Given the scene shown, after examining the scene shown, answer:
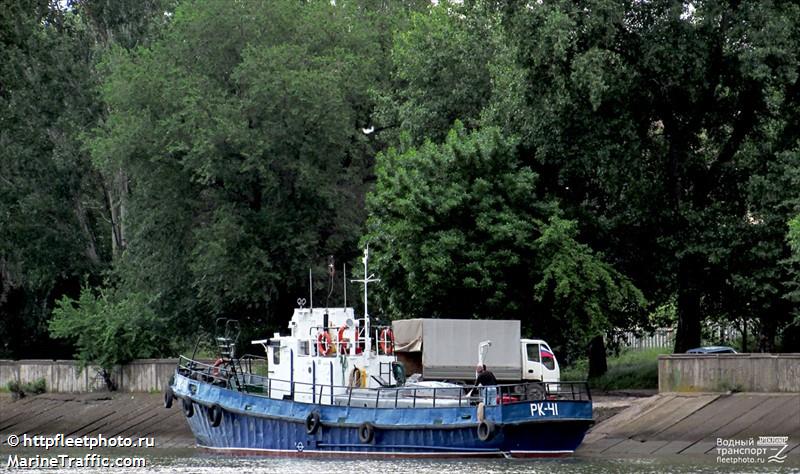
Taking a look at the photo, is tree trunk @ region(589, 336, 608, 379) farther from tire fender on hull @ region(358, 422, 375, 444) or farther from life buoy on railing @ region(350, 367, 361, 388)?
tire fender on hull @ region(358, 422, 375, 444)

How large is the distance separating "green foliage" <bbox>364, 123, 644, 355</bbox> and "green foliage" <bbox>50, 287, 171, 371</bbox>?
11.3m

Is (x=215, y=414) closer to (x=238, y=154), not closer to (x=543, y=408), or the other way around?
(x=543, y=408)

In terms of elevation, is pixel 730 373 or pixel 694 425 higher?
pixel 730 373

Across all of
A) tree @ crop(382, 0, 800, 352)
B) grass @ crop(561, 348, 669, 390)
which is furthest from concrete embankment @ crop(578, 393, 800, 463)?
grass @ crop(561, 348, 669, 390)

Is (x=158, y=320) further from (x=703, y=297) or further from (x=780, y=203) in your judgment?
(x=780, y=203)

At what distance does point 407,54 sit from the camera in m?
55.2

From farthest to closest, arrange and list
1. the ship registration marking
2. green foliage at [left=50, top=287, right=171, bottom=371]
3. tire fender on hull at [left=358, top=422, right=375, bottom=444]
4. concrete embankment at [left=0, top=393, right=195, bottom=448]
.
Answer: green foliage at [left=50, top=287, right=171, bottom=371] → concrete embankment at [left=0, top=393, right=195, bottom=448] → tire fender on hull at [left=358, top=422, right=375, bottom=444] → the ship registration marking

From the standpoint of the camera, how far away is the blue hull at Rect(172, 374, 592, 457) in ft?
122

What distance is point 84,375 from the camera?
57688mm

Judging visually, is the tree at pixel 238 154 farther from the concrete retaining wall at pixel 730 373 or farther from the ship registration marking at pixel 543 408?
the ship registration marking at pixel 543 408

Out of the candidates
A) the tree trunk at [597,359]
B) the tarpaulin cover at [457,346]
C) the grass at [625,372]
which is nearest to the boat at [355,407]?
the tarpaulin cover at [457,346]

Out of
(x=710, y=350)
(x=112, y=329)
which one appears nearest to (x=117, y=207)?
(x=112, y=329)

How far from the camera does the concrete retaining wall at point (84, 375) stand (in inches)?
2173

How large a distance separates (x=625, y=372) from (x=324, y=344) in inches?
660
